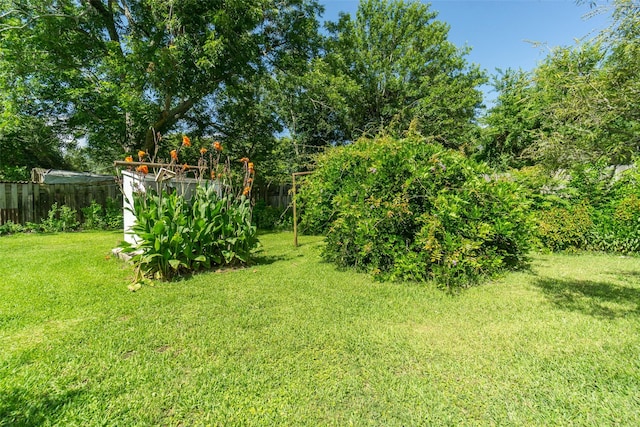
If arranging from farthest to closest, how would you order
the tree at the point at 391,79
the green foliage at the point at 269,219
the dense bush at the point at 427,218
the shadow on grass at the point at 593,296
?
the tree at the point at 391,79 < the green foliage at the point at 269,219 < the dense bush at the point at 427,218 < the shadow on grass at the point at 593,296

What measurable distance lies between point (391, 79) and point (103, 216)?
11.7 m

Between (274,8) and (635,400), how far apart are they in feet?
37.7

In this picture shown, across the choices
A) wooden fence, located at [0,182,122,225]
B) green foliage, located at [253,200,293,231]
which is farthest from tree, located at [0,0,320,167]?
green foliage, located at [253,200,293,231]

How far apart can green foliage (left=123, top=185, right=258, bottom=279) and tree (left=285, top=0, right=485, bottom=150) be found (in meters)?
7.88

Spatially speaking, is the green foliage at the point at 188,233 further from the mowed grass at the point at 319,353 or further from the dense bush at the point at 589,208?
the dense bush at the point at 589,208

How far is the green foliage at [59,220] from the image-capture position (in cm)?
849

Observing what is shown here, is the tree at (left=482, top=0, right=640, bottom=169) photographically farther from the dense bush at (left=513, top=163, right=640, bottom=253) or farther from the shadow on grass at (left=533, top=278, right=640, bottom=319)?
the dense bush at (left=513, top=163, right=640, bottom=253)

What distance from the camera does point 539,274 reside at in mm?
4199

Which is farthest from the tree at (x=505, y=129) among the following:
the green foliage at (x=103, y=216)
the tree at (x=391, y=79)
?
the green foliage at (x=103, y=216)

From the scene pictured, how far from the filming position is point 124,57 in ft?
27.7

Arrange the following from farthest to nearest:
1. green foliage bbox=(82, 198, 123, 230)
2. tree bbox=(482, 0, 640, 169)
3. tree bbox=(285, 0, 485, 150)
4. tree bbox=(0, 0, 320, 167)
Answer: tree bbox=(285, 0, 485, 150)
green foliage bbox=(82, 198, 123, 230)
tree bbox=(0, 0, 320, 167)
tree bbox=(482, 0, 640, 169)

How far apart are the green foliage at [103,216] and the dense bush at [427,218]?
26.4 feet

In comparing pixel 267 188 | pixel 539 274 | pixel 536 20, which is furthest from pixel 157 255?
pixel 267 188

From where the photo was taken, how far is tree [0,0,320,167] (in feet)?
26.9
